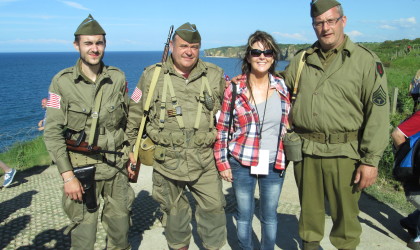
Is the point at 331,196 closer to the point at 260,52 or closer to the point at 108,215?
the point at 260,52

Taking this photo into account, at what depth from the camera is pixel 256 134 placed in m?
3.19

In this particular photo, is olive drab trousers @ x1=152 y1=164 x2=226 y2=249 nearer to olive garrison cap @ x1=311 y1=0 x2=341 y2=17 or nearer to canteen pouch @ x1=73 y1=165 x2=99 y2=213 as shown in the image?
canteen pouch @ x1=73 y1=165 x2=99 y2=213

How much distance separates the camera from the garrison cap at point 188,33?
319 centimetres

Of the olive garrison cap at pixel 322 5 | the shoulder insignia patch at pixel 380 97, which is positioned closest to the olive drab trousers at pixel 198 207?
the shoulder insignia patch at pixel 380 97

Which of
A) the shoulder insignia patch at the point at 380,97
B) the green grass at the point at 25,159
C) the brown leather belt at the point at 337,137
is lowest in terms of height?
the green grass at the point at 25,159

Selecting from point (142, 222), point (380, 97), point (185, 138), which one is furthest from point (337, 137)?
point (142, 222)

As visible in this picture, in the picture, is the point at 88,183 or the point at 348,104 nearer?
the point at 348,104

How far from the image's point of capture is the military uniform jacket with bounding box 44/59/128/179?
121 inches

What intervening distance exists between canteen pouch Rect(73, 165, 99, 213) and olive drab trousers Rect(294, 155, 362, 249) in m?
1.91

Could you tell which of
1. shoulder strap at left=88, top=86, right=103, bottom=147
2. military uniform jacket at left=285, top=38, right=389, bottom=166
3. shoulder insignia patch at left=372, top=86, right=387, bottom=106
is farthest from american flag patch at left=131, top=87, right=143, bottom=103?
shoulder insignia patch at left=372, top=86, right=387, bottom=106

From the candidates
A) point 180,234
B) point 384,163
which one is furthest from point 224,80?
point 384,163

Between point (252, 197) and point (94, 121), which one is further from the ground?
point (94, 121)

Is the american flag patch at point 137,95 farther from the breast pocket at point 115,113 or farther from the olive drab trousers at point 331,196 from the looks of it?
the olive drab trousers at point 331,196

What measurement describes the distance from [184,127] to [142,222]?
210 centimetres
